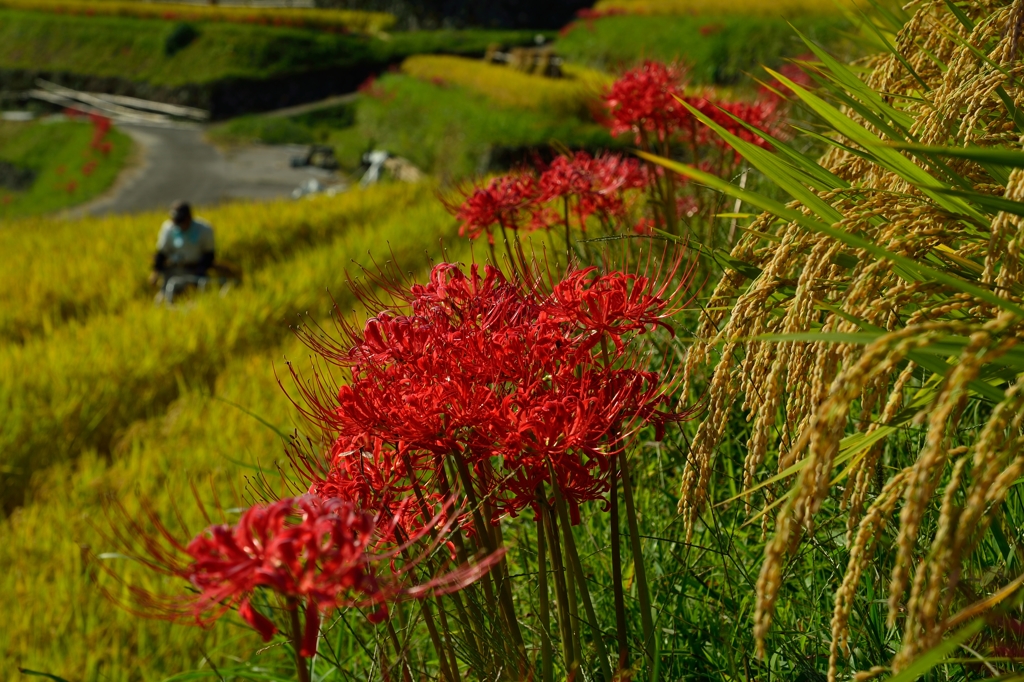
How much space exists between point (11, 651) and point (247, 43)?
35.0m

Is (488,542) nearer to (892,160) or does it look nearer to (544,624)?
(544,624)

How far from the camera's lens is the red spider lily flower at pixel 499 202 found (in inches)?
86.0

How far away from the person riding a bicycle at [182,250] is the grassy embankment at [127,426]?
333mm

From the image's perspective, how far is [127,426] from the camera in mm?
5238

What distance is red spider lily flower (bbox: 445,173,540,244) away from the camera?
2.19 metres

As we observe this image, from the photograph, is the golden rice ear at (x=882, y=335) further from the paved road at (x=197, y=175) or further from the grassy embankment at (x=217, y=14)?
the grassy embankment at (x=217, y=14)

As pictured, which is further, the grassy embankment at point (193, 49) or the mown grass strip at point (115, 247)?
the grassy embankment at point (193, 49)

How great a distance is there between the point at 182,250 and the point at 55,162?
22.2 m

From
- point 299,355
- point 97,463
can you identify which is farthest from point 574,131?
point 97,463

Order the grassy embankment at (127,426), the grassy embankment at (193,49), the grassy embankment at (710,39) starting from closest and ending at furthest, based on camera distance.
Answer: the grassy embankment at (127,426) < the grassy embankment at (710,39) < the grassy embankment at (193,49)

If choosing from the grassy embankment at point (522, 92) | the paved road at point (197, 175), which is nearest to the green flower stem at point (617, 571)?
the grassy embankment at point (522, 92)

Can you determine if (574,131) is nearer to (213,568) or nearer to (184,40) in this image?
(213,568)

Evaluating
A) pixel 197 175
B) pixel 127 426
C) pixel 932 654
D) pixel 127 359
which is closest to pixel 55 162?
pixel 197 175

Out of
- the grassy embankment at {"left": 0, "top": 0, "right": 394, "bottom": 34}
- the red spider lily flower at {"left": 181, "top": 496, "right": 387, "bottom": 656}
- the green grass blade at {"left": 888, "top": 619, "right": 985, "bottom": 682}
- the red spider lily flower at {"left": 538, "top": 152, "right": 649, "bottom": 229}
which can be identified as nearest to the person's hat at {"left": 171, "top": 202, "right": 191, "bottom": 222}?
the red spider lily flower at {"left": 538, "top": 152, "right": 649, "bottom": 229}
